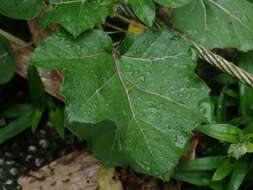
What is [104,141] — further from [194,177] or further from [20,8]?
[20,8]

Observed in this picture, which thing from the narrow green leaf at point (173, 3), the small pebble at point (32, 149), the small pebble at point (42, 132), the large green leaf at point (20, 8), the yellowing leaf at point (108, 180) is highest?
the narrow green leaf at point (173, 3)

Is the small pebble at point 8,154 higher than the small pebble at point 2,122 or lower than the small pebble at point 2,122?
lower

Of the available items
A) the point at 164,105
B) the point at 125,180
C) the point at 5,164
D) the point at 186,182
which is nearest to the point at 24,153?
the point at 5,164

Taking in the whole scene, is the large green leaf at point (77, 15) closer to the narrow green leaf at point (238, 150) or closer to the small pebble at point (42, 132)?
the narrow green leaf at point (238, 150)

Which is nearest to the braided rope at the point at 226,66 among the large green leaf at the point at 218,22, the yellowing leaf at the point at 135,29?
the large green leaf at the point at 218,22

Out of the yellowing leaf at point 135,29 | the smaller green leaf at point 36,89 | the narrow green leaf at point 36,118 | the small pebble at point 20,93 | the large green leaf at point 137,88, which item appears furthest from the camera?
the small pebble at point 20,93

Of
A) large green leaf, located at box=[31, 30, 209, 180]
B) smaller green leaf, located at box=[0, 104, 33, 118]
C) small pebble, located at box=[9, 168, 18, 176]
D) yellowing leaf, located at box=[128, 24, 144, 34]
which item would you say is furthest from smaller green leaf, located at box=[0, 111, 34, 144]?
large green leaf, located at box=[31, 30, 209, 180]

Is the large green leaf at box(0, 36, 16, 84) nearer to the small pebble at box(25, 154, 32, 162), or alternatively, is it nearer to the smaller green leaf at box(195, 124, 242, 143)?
the small pebble at box(25, 154, 32, 162)

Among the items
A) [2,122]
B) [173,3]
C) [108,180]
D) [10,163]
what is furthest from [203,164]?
[2,122]
